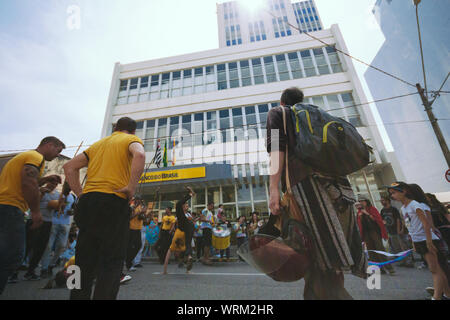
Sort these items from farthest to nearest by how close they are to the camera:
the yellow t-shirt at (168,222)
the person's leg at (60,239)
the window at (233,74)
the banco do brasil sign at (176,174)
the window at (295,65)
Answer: the window at (233,74) < the window at (295,65) < the banco do brasil sign at (176,174) < the yellow t-shirt at (168,222) < the person's leg at (60,239)

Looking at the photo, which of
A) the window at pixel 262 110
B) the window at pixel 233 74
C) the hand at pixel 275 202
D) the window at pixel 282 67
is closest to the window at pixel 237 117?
the window at pixel 262 110

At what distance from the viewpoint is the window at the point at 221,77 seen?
602 inches

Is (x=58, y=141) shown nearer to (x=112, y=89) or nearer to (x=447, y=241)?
(x=447, y=241)

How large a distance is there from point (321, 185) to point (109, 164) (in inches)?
63.2

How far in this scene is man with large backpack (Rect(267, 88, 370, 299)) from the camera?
3.46 feet

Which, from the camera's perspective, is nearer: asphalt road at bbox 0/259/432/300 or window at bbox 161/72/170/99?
asphalt road at bbox 0/259/432/300

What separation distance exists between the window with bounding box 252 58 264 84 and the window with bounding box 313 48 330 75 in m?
4.24

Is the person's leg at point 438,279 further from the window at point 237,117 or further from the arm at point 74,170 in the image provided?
the window at point 237,117

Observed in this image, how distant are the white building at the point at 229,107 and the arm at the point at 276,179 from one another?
999 cm

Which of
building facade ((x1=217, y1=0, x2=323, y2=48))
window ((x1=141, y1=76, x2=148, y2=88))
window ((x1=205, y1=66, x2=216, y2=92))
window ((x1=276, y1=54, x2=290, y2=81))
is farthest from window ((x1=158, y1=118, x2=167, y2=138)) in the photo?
building facade ((x1=217, y1=0, x2=323, y2=48))

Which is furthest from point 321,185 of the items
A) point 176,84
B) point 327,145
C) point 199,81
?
point 176,84

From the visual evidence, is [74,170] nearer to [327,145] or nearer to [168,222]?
[327,145]

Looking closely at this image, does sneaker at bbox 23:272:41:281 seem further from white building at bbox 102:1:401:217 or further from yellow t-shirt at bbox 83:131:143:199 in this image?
white building at bbox 102:1:401:217
